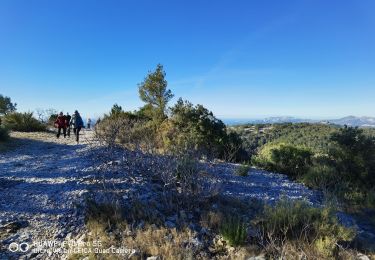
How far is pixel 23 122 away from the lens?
2422 centimetres

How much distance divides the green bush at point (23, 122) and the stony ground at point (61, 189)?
38.7ft

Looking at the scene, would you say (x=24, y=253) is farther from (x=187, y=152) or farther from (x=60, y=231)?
(x=187, y=152)

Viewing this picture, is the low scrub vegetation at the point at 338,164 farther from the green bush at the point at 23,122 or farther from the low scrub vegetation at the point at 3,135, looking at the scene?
the green bush at the point at 23,122

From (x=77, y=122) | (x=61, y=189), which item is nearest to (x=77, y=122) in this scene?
(x=77, y=122)

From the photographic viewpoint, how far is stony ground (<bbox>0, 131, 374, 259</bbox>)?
570 cm

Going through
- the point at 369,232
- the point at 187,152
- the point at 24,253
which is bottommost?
the point at 369,232

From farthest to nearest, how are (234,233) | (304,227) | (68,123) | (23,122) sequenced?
(23,122) → (68,123) → (304,227) → (234,233)

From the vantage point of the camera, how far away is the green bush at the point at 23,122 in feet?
78.2

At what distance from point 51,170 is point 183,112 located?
8.07 meters

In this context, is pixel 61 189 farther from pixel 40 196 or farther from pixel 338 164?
pixel 338 164

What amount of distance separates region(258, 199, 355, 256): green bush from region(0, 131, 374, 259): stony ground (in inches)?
59.3

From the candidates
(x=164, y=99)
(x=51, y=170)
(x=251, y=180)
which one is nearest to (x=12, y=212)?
(x=51, y=170)

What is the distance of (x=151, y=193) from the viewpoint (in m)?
7.45

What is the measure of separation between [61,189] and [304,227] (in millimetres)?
5890
